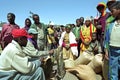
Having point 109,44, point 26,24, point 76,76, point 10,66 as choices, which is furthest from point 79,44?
point 10,66

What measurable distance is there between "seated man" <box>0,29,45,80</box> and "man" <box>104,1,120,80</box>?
127 cm

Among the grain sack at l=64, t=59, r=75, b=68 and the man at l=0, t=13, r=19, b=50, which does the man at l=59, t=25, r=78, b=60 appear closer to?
the grain sack at l=64, t=59, r=75, b=68

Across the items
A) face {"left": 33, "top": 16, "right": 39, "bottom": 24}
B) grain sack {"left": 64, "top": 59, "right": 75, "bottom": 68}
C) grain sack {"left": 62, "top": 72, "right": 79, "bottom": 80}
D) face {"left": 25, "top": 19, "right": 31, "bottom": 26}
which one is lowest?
grain sack {"left": 62, "top": 72, "right": 79, "bottom": 80}

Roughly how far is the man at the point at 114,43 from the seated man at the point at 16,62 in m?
1.27

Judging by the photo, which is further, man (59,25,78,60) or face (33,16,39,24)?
man (59,25,78,60)

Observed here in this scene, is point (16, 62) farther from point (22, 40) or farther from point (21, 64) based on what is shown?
point (22, 40)

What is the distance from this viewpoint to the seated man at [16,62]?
16.2 ft

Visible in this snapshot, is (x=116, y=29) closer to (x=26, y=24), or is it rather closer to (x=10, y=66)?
(x=10, y=66)

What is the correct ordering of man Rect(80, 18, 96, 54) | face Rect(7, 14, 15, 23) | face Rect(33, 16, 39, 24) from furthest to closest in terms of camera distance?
1. man Rect(80, 18, 96, 54)
2. face Rect(33, 16, 39, 24)
3. face Rect(7, 14, 15, 23)

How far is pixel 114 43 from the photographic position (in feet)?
17.3

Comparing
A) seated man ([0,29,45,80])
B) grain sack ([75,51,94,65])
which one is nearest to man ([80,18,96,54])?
grain sack ([75,51,94,65])

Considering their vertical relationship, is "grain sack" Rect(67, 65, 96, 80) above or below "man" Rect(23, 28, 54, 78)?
below

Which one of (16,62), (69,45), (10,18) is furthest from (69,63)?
(16,62)

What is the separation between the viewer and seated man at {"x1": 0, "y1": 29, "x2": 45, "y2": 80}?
4934 millimetres
